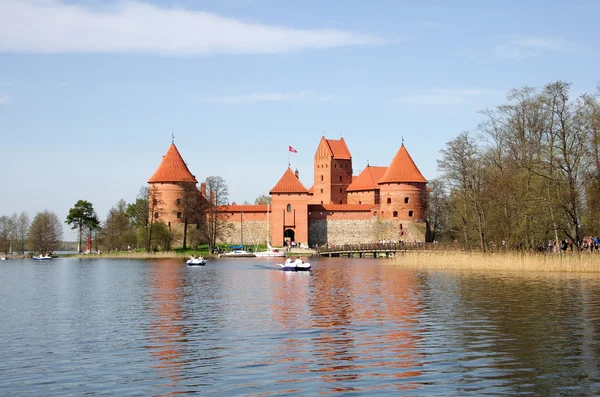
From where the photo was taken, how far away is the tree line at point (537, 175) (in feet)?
100

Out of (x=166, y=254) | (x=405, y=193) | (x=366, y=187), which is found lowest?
(x=166, y=254)

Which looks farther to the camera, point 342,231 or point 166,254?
point 342,231

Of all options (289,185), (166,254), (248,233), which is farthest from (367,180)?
(166,254)

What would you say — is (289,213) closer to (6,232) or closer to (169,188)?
(169,188)

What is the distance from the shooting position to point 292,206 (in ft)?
235

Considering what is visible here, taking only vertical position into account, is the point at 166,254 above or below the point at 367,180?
below

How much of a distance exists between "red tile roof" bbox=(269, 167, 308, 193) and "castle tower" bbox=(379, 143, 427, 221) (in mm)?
7539

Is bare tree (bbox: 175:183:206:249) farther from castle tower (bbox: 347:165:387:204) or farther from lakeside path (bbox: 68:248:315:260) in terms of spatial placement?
castle tower (bbox: 347:165:387:204)

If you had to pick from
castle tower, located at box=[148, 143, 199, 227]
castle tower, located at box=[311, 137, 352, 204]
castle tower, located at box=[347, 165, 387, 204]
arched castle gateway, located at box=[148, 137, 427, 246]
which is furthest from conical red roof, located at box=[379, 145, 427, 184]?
castle tower, located at box=[148, 143, 199, 227]

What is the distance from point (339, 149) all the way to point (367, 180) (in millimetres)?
8186

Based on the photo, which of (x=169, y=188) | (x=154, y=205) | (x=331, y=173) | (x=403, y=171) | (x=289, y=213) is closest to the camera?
(x=154, y=205)

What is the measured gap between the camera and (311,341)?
1468cm

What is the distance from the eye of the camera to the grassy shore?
28.4 metres

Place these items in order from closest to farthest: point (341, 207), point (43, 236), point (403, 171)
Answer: point (403, 171), point (341, 207), point (43, 236)
